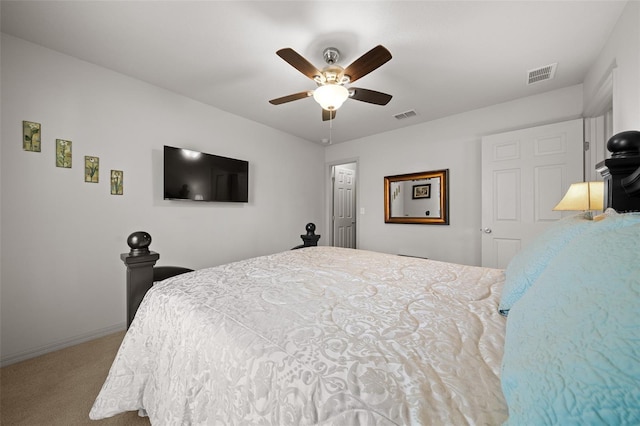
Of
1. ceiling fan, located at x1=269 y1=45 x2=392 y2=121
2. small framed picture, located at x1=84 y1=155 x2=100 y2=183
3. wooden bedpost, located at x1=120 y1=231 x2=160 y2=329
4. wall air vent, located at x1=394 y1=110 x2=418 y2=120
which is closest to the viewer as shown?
wooden bedpost, located at x1=120 y1=231 x2=160 y2=329

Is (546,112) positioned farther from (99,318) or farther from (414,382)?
(99,318)

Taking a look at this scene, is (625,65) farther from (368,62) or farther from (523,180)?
(368,62)

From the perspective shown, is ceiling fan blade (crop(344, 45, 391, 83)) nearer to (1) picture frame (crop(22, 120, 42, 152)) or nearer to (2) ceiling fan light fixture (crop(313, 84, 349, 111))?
(2) ceiling fan light fixture (crop(313, 84, 349, 111))

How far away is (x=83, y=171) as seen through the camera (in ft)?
7.52

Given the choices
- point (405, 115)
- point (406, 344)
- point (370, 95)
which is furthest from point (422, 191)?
point (406, 344)

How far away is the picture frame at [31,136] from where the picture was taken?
2016 mm

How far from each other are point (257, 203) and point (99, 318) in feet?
7.33

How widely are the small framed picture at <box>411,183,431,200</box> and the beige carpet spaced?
3.87 metres

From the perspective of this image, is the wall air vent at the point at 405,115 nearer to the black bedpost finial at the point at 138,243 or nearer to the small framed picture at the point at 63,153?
the black bedpost finial at the point at 138,243

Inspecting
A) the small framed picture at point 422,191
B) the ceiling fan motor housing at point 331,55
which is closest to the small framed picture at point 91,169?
the ceiling fan motor housing at point 331,55

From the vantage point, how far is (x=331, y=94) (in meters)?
1.92

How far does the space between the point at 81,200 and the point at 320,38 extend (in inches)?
104

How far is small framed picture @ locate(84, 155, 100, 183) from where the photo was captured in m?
2.30

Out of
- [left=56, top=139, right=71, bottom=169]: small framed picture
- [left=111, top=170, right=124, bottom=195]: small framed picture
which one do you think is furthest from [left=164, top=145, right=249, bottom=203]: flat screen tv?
[left=56, top=139, right=71, bottom=169]: small framed picture
